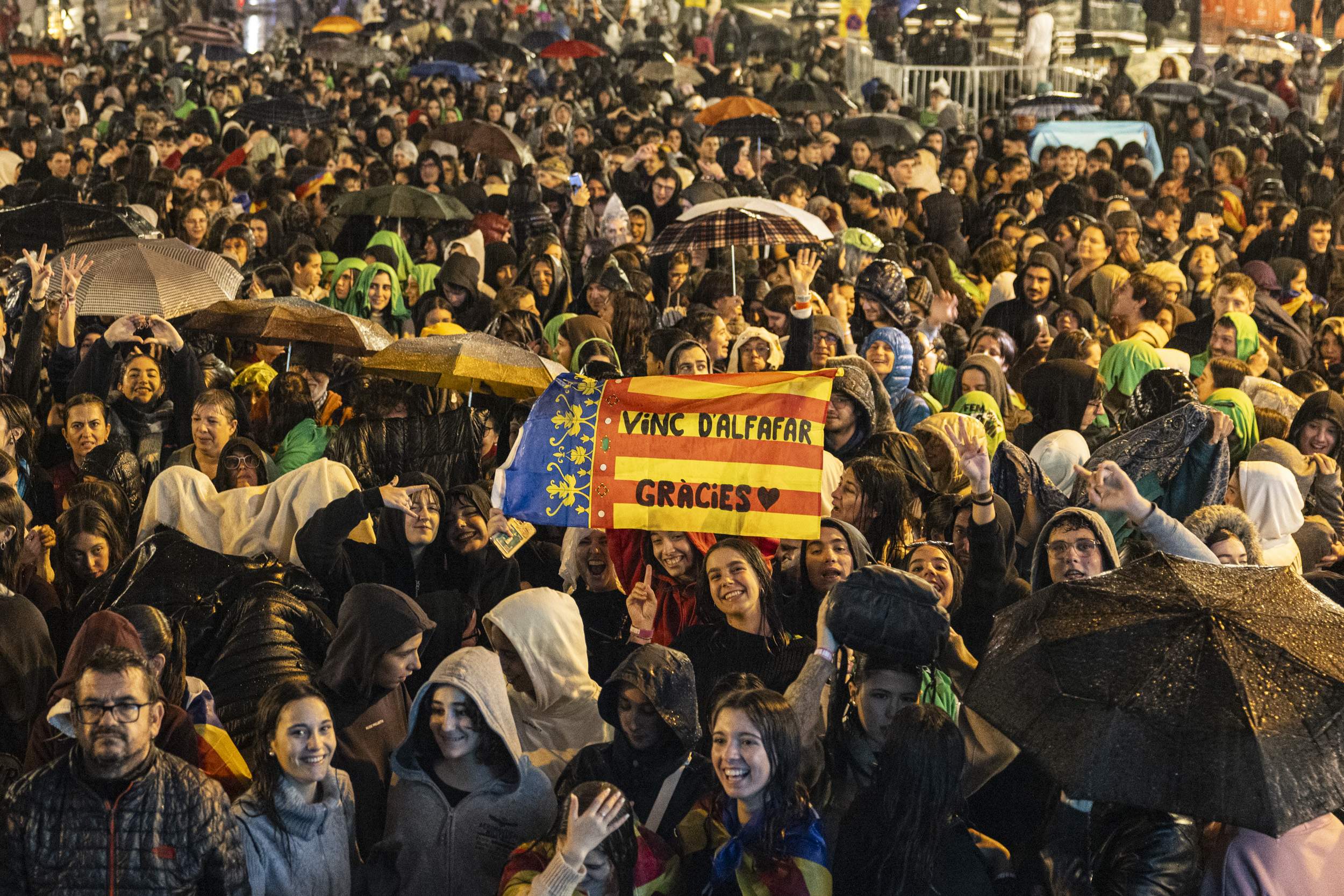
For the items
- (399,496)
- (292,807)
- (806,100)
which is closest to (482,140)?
(806,100)

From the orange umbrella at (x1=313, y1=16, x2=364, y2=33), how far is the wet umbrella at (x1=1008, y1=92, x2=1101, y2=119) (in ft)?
31.8

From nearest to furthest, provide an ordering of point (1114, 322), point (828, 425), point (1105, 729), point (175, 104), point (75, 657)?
point (1105, 729), point (75, 657), point (828, 425), point (1114, 322), point (175, 104)

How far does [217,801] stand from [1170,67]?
2012 centimetres

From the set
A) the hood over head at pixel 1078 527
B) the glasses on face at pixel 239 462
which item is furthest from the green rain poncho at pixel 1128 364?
the glasses on face at pixel 239 462

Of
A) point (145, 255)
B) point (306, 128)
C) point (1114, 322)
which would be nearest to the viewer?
point (145, 255)

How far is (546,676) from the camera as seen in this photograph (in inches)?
223

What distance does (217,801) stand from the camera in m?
4.52

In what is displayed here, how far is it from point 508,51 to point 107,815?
19.8 meters

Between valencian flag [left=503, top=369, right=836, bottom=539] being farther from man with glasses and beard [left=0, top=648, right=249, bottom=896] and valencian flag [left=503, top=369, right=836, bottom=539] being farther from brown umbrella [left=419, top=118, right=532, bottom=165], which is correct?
brown umbrella [left=419, top=118, right=532, bottom=165]

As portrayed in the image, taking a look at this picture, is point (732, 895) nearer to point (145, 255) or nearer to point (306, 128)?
point (145, 255)

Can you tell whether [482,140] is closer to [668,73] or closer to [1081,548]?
[668,73]

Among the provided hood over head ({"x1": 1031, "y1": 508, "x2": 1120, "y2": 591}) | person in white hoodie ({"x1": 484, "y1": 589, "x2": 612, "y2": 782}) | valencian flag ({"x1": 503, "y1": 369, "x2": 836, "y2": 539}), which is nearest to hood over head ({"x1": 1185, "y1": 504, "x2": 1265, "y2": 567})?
hood over head ({"x1": 1031, "y1": 508, "x2": 1120, "y2": 591})

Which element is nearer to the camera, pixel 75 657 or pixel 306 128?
pixel 75 657

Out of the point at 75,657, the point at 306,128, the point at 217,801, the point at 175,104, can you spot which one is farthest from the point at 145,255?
the point at 175,104
